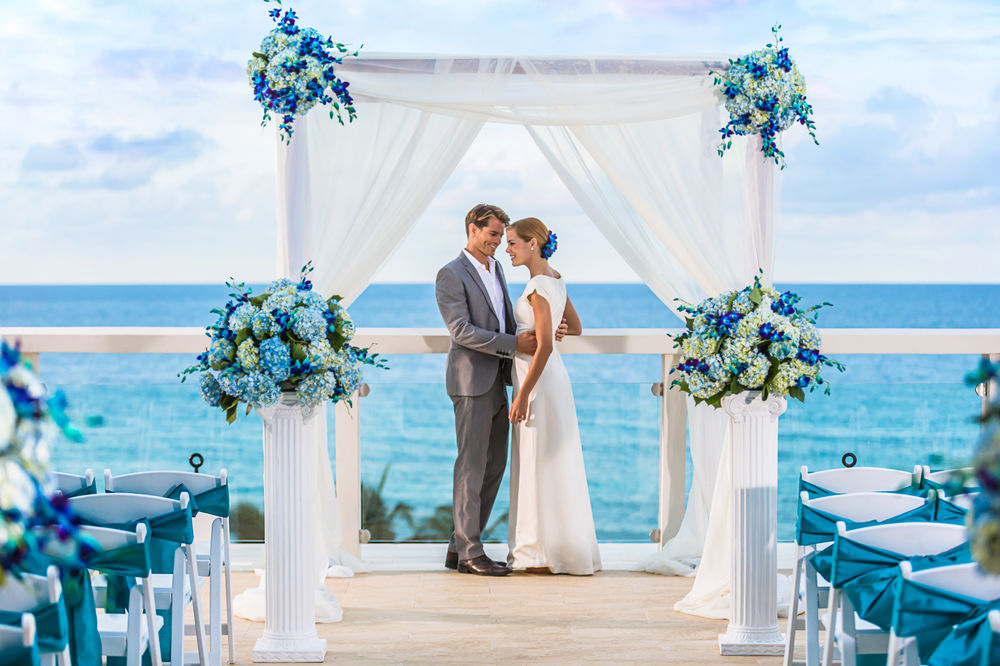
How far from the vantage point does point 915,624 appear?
2500 mm

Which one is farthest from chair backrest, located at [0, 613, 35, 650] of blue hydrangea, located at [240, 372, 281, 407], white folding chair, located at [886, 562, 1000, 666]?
white folding chair, located at [886, 562, 1000, 666]

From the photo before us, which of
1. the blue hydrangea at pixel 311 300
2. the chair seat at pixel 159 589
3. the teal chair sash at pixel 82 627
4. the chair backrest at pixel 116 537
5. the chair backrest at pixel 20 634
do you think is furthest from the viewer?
the blue hydrangea at pixel 311 300

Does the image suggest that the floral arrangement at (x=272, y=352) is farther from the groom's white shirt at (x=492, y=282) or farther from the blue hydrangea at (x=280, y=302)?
the groom's white shirt at (x=492, y=282)

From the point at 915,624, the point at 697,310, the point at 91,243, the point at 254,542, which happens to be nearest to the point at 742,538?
the point at 697,310

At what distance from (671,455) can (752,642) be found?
4.56 feet

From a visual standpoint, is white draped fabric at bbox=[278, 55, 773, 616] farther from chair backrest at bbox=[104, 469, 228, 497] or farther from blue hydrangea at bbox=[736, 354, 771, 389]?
chair backrest at bbox=[104, 469, 228, 497]

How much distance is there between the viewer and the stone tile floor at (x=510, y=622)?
4.15 meters

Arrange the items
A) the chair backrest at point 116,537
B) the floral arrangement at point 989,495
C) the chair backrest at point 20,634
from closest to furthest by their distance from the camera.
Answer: the floral arrangement at point 989,495, the chair backrest at point 20,634, the chair backrest at point 116,537

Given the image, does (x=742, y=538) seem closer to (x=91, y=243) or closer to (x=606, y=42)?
(x=606, y=42)

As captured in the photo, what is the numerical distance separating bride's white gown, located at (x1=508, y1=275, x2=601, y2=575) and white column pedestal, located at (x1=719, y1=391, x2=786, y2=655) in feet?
3.78

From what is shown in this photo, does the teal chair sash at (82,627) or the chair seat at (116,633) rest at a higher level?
the teal chair sash at (82,627)

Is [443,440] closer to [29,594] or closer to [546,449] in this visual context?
[546,449]

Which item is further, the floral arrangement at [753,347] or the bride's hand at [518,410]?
the bride's hand at [518,410]

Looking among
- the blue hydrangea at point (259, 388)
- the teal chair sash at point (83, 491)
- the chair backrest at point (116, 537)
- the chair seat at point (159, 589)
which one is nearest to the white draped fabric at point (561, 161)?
the blue hydrangea at point (259, 388)
